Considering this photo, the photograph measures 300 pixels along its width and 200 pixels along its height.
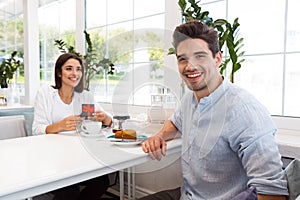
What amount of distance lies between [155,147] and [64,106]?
1012 millimetres

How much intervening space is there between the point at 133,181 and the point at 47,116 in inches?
34.9

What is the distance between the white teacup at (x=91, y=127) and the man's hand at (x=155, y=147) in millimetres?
382

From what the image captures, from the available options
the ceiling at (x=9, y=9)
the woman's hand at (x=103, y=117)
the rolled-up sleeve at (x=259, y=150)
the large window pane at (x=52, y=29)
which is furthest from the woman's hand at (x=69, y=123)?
the ceiling at (x=9, y=9)

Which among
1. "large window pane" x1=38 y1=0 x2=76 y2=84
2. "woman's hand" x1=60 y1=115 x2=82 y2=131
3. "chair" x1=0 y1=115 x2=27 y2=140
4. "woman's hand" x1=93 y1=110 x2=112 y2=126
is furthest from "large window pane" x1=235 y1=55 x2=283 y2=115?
"large window pane" x1=38 y1=0 x2=76 y2=84

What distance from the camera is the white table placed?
906mm

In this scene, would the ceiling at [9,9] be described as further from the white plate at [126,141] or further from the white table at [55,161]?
the white plate at [126,141]

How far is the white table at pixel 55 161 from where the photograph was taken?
0.91m

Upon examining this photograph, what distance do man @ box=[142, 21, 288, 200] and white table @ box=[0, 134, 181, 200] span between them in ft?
0.49

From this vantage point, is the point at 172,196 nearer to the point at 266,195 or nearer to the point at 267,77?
the point at 266,195

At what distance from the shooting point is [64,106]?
6.63ft

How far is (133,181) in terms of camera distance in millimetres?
2266

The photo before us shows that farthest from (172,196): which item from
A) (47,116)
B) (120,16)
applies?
(120,16)

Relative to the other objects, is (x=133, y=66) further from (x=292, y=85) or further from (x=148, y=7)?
(x=148, y=7)

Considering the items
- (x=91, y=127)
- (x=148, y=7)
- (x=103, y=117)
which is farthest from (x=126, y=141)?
(x=148, y=7)
